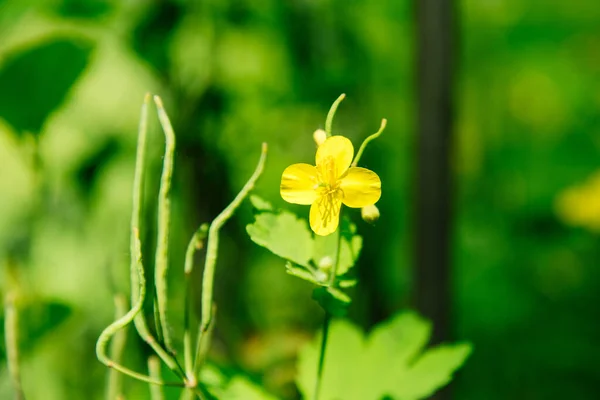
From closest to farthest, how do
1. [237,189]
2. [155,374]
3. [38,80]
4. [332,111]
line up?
[332,111], [155,374], [38,80], [237,189]

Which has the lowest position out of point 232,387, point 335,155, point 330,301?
point 232,387

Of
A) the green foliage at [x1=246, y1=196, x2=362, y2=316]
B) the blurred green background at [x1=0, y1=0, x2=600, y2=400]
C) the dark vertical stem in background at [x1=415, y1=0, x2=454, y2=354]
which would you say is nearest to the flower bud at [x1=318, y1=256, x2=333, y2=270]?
the green foliage at [x1=246, y1=196, x2=362, y2=316]

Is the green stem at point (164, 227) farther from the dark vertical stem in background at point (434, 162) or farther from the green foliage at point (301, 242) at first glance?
the dark vertical stem in background at point (434, 162)

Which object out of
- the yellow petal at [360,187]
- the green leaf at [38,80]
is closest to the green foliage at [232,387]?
the yellow petal at [360,187]

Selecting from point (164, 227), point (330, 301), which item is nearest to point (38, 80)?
point (164, 227)

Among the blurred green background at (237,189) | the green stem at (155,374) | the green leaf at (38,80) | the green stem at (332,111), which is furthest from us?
the blurred green background at (237,189)

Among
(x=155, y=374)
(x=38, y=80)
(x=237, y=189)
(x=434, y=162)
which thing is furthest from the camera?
(x=237, y=189)

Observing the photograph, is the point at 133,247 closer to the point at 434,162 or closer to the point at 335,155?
the point at 335,155

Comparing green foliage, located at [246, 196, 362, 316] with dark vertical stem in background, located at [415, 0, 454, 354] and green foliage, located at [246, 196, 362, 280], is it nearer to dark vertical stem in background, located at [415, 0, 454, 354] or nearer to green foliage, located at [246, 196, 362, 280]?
green foliage, located at [246, 196, 362, 280]
